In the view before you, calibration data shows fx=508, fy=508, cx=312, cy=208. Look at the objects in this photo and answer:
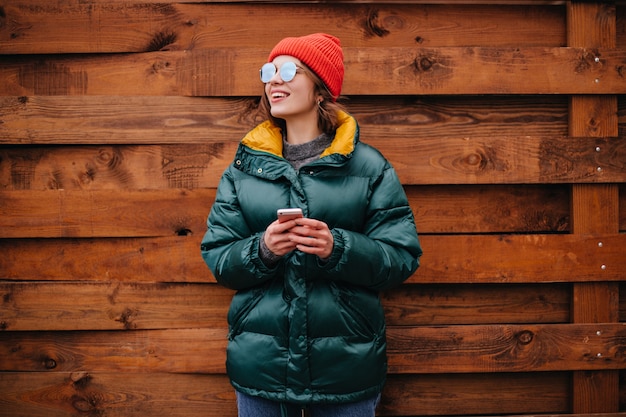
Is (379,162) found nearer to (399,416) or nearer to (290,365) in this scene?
(290,365)

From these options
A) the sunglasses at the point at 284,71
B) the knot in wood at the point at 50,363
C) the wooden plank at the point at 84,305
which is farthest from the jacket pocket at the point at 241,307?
the knot in wood at the point at 50,363

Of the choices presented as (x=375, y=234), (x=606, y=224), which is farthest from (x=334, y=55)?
(x=606, y=224)

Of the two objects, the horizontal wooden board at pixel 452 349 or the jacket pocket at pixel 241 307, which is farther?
the horizontal wooden board at pixel 452 349

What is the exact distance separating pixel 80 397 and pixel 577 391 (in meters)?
2.50

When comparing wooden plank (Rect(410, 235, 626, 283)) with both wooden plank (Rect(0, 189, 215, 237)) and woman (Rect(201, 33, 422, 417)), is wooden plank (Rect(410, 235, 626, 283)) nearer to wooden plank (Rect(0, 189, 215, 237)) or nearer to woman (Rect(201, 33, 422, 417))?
woman (Rect(201, 33, 422, 417))

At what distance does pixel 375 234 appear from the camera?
1.93 m

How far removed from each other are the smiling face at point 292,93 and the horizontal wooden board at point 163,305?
1.00m

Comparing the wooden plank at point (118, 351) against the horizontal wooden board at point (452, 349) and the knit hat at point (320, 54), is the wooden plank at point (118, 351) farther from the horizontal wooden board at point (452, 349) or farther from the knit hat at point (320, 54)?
the knit hat at point (320, 54)

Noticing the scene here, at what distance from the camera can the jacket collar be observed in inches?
75.8

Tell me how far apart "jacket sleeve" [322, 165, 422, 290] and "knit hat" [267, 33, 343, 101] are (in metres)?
0.43

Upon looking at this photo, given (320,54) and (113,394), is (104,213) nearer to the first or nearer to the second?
(113,394)

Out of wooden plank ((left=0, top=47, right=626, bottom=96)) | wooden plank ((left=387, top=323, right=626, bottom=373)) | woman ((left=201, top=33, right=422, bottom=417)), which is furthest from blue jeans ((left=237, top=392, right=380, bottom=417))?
wooden plank ((left=0, top=47, right=626, bottom=96))

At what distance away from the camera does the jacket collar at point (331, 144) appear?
1.93 m

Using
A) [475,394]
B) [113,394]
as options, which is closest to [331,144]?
[475,394]
